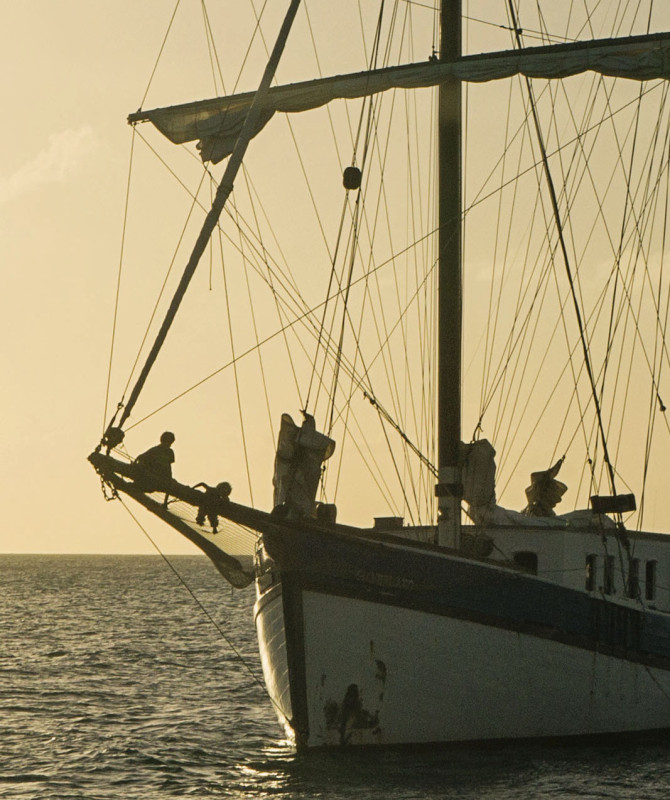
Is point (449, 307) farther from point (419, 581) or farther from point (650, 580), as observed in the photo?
point (650, 580)

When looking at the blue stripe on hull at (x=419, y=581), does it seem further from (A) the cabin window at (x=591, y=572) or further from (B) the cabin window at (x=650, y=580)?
(B) the cabin window at (x=650, y=580)

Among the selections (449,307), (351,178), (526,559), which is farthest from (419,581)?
(351,178)

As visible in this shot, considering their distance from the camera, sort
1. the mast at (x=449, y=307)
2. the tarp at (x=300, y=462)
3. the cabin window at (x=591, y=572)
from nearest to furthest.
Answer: the tarp at (x=300, y=462) → the mast at (x=449, y=307) → the cabin window at (x=591, y=572)

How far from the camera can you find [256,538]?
92.5 feet

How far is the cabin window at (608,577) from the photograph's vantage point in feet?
99.2

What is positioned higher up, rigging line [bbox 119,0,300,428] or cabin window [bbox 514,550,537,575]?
rigging line [bbox 119,0,300,428]

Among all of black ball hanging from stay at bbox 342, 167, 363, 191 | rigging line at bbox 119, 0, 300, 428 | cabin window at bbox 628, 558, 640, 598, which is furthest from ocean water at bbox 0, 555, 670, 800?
black ball hanging from stay at bbox 342, 167, 363, 191

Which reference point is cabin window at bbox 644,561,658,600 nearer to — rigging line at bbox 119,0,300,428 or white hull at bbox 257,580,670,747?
white hull at bbox 257,580,670,747

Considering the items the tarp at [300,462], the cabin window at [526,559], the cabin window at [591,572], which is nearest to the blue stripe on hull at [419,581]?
the tarp at [300,462]

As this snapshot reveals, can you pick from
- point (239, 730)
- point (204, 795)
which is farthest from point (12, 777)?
point (239, 730)

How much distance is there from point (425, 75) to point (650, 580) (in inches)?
429

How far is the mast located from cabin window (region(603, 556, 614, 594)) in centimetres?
337

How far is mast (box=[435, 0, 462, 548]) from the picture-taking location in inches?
1143

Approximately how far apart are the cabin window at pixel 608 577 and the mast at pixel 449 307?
337 centimetres
